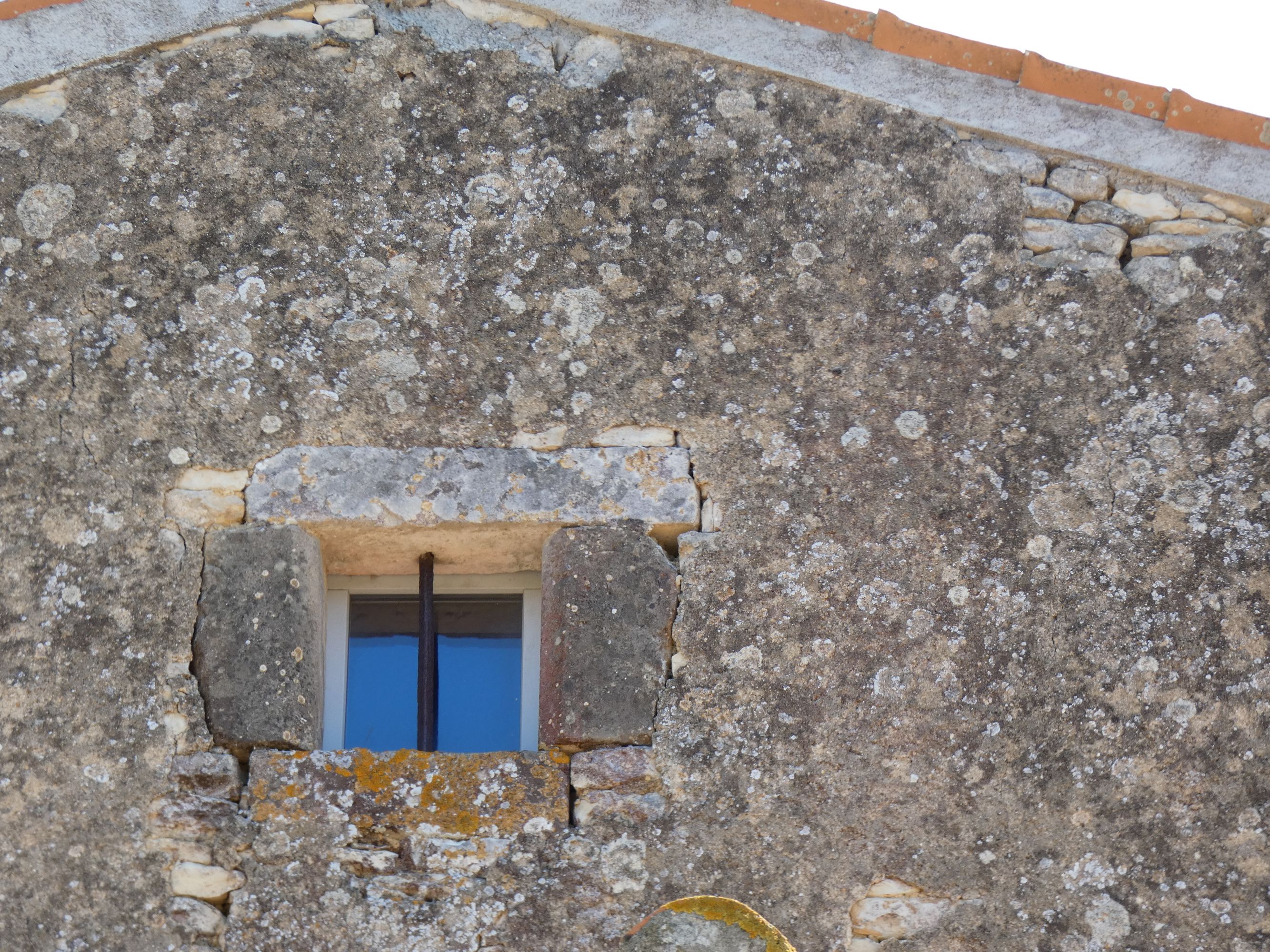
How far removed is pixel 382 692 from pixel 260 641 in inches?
18.1

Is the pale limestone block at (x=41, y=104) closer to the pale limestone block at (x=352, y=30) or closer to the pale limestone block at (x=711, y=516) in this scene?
the pale limestone block at (x=352, y=30)

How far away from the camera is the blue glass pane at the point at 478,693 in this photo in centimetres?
382

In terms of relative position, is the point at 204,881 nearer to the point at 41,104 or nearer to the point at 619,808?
the point at 619,808

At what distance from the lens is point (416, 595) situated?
12.9ft

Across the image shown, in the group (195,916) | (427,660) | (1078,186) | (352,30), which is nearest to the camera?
(195,916)

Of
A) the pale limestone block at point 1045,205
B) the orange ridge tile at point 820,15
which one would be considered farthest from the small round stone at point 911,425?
the orange ridge tile at point 820,15

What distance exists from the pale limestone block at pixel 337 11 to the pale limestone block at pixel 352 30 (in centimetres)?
1

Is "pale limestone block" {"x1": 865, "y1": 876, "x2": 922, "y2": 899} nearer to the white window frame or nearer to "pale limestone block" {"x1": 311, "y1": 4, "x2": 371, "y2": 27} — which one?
the white window frame

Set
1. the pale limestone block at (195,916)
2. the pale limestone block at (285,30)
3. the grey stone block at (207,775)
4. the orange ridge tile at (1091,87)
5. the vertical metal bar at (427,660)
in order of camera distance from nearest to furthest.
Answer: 1. the pale limestone block at (195,916)
2. the grey stone block at (207,775)
3. the vertical metal bar at (427,660)
4. the orange ridge tile at (1091,87)
5. the pale limestone block at (285,30)

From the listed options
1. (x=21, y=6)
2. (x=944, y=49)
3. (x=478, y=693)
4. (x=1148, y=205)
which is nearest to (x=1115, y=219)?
(x=1148, y=205)

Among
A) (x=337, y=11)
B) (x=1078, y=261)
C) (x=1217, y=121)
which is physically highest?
(x=337, y=11)

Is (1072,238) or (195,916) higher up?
(1072,238)

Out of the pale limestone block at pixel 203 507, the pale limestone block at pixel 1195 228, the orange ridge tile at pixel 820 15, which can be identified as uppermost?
the orange ridge tile at pixel 820 15

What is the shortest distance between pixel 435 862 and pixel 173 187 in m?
1.84
